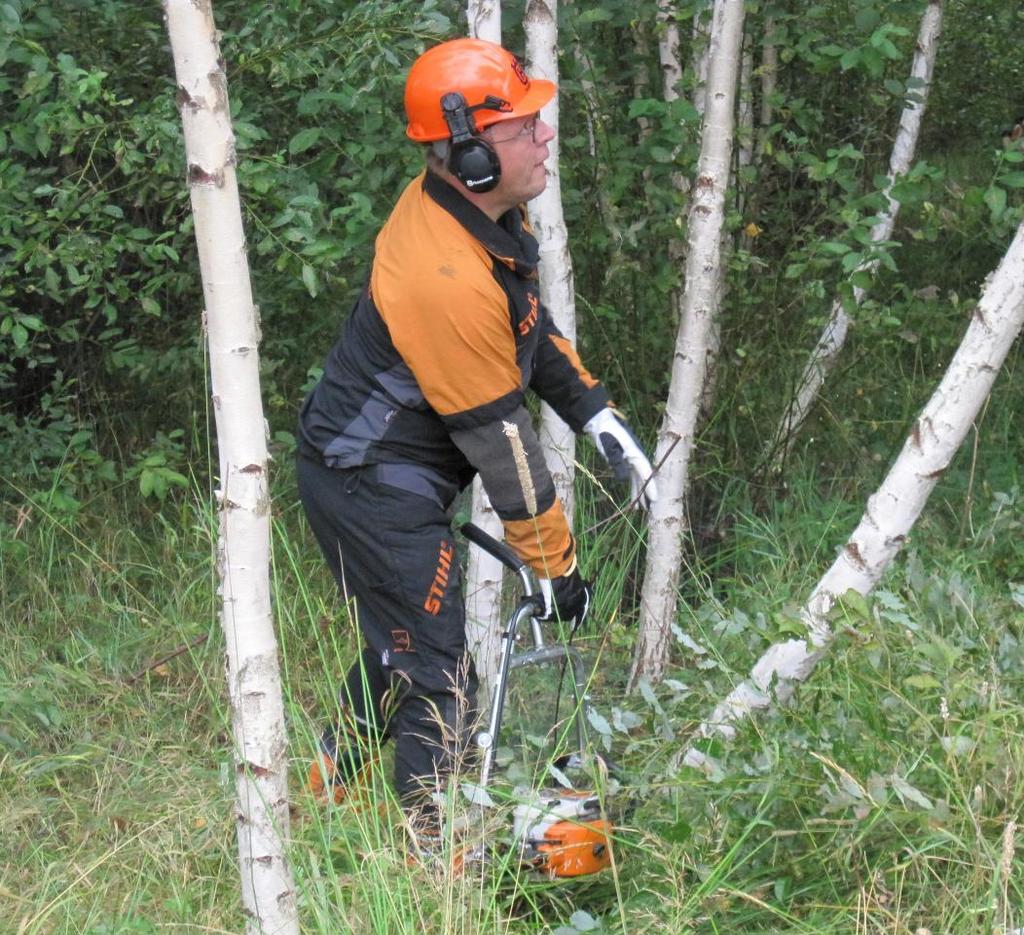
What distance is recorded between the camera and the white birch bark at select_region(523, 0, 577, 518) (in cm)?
389

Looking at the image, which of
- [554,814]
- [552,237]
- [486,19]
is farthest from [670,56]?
[554,814]

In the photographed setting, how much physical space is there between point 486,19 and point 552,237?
2.30 feet

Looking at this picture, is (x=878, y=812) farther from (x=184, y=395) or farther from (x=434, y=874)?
(x=184, y=395)

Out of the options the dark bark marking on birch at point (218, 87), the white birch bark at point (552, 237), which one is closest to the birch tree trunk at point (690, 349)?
the white birch bark at point (552, 237)

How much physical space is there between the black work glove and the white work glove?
392 millimetres

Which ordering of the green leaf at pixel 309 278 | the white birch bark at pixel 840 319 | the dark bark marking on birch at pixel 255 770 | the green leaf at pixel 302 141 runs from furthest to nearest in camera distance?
the white birch bark at pixel 840 319 → the green leaf at pixel 302 141 → the green leaf at pixel 309 278 → the dark bark marking on birch at pixel 255 770

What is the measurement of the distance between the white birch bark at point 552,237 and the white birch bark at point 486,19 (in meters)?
0.25

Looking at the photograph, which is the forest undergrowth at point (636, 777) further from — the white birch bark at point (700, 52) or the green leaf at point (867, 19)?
the green leaf at point (867, 19)

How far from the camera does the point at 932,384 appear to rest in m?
5.91

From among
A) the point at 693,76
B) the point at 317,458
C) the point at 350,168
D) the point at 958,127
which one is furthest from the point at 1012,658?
the point at 958,127

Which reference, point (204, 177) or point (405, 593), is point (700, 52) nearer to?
point (405, 593)

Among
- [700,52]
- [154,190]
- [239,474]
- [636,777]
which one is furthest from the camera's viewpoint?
[154,190]

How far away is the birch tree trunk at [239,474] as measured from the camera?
7.44ft

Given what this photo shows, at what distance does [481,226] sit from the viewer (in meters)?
3.21
